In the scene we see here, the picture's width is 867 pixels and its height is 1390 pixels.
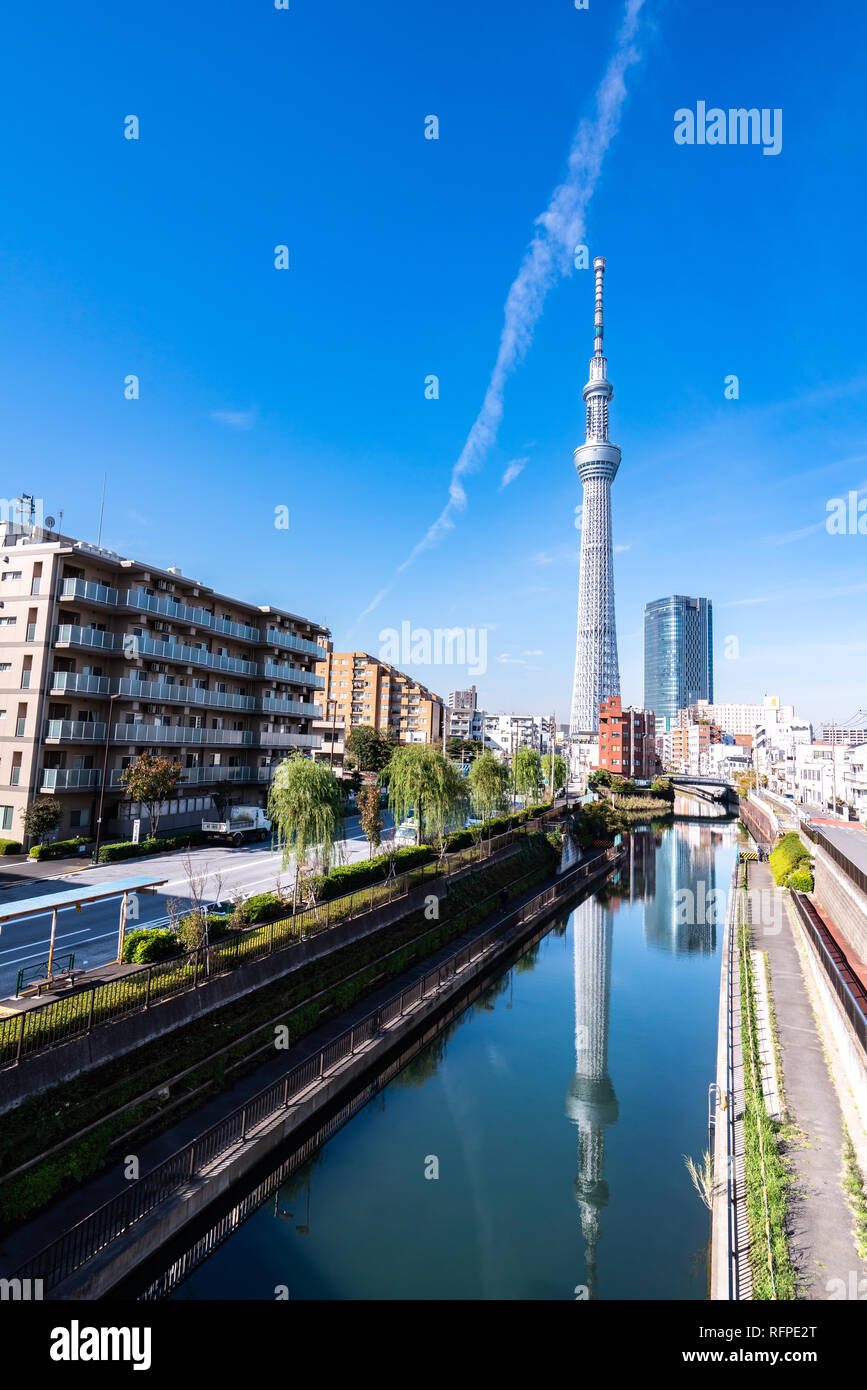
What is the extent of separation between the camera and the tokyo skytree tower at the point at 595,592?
466 feet

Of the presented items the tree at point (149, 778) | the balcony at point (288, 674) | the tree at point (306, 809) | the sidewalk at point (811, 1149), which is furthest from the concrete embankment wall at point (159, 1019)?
the balcony at point (288, 674)

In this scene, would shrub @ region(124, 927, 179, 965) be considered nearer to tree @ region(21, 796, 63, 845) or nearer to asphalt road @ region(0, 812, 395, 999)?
asphalt road @ region(0, 812, 395, 999)

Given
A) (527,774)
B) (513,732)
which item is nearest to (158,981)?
(527,774)

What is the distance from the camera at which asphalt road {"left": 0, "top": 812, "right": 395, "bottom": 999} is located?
14938mm

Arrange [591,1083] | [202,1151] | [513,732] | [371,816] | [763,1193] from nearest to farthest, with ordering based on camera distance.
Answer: [763,1193] < [202,1151] < [591,1083] < [371,816] < [513,732]

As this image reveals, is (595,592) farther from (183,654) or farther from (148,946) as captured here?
(148,946)

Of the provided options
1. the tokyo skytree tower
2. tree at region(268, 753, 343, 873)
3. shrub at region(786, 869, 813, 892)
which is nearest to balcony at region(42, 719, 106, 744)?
tree at region(268, 753, 343, 873)

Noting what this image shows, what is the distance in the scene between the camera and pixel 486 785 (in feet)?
122

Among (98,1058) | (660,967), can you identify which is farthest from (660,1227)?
(660,967)

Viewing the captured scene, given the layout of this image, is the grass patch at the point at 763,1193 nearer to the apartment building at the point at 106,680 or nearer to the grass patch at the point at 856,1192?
the grass patch at the point at 856,1192

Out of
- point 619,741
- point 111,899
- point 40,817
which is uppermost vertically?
point 619,741

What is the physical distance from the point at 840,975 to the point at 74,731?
25.8 m
